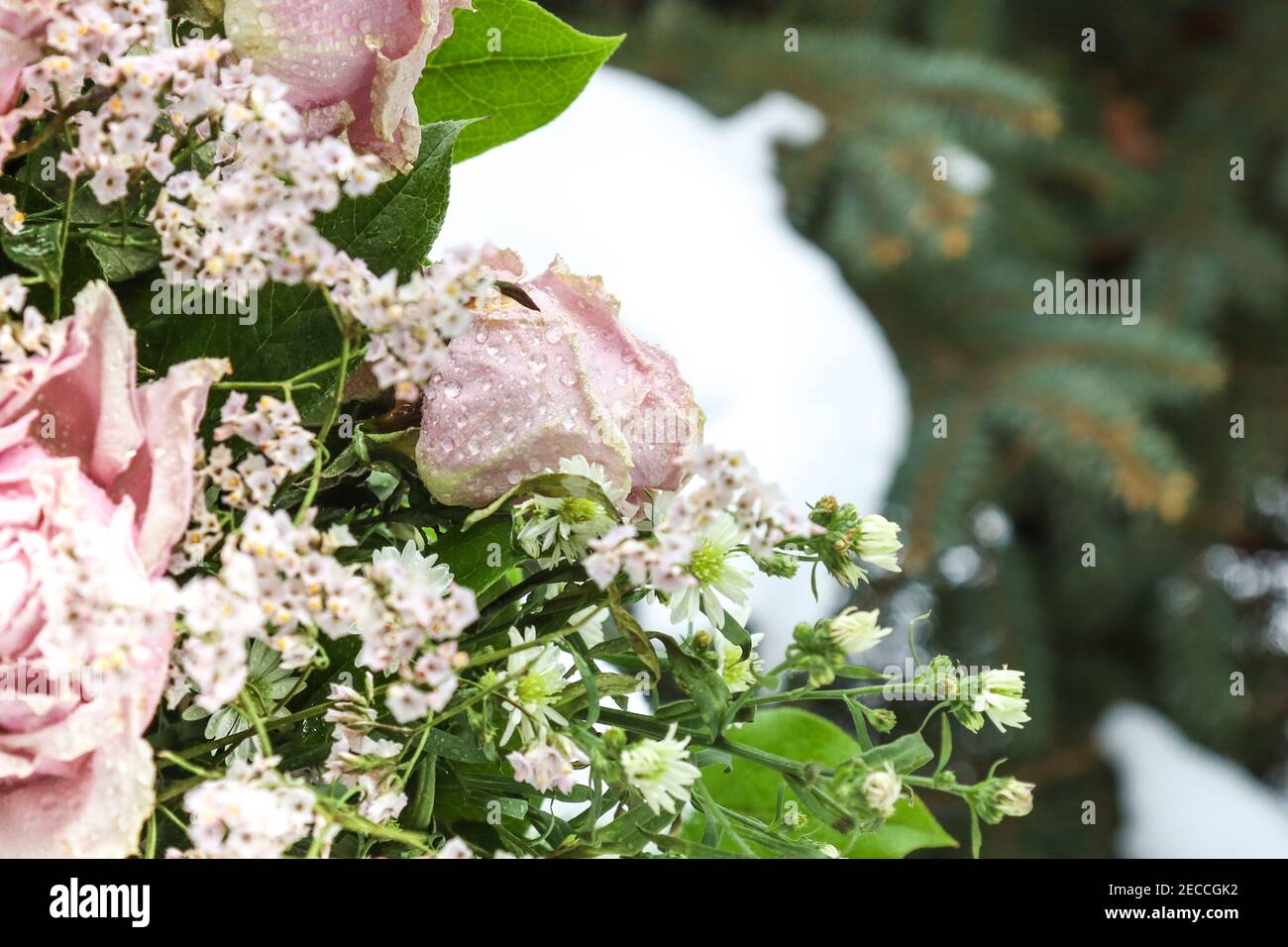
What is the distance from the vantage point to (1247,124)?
1.12 meters

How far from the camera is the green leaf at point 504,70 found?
0.32 m

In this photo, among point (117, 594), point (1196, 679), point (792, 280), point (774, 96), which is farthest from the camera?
point (1196, 679)

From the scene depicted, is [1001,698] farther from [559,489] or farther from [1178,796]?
[1178,796]

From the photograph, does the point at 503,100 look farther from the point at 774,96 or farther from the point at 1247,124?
the point at 1247,124

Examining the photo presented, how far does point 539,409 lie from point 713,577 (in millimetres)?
46

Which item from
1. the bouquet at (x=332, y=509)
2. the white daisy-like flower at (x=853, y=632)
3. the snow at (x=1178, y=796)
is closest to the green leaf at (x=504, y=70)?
the bouquet at (x=332, y=509)

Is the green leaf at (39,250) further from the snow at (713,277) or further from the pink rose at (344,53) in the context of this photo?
the snow at (713,277)

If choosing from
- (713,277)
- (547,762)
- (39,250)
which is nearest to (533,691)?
(547,762)

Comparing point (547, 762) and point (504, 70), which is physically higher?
point (504, 70)

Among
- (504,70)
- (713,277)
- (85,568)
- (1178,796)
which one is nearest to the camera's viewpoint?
(85,568)

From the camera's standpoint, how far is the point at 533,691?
0.23 metres

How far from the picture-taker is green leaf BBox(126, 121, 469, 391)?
25 cm
